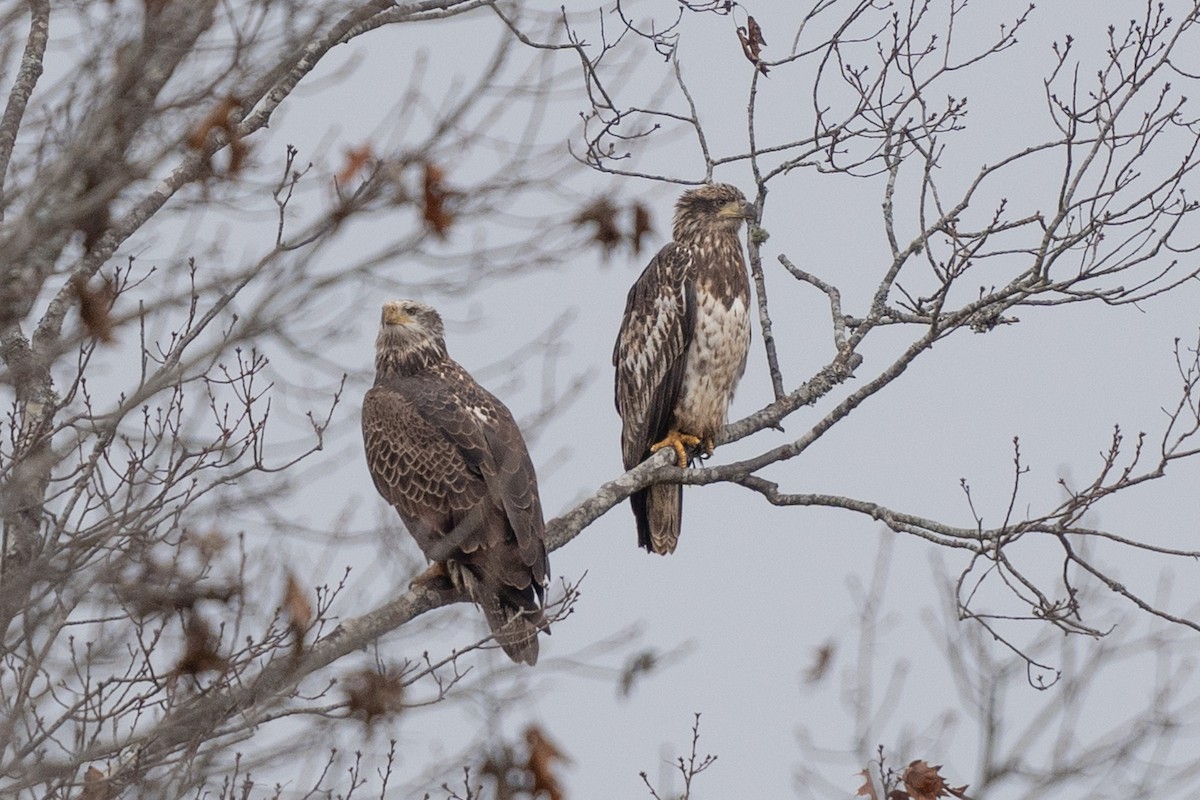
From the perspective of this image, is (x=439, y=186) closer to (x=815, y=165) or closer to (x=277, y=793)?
(x=277, y=793)

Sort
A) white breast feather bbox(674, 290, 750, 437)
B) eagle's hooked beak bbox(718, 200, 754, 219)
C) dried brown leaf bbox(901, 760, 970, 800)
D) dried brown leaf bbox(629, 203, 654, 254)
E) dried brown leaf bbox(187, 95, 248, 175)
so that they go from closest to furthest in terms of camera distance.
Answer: dried brown leaf bbox(187, 95, 248, 175) → dried brown leaf bbox(629, 203, 654, 254) → dried brown leaf bbox(901, 760, 970, 800) → white breast feather bbox(674, 290, 750, 437) → eagle's hooked beak bbox(718, 200, 754, 219)

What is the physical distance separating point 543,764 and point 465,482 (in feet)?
10.7

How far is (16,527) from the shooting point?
5.53m

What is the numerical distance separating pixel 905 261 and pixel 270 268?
13.8 ft

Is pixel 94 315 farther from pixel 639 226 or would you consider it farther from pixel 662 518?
pixel 662 518

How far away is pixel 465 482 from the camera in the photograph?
282 inches

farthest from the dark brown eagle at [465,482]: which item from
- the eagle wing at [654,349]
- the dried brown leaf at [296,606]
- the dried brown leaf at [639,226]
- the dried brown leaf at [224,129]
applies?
the dried brown leaf at [224,129]

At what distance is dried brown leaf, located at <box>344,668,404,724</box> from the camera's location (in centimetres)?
402

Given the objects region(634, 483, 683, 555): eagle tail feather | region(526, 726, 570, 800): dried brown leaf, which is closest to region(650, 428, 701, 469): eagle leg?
region(634, 483, 683, 555): eagle tail feather

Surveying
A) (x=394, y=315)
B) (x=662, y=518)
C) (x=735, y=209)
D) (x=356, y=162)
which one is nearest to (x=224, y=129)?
(x=356, y=162)

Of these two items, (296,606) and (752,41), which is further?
(752,41)

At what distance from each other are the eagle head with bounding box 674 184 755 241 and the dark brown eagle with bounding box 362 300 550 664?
1.69m

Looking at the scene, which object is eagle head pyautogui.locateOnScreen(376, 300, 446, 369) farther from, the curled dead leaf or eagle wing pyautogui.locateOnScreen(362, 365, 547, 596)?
the curled dead leaf

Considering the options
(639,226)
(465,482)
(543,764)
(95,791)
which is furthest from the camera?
(465,482)
